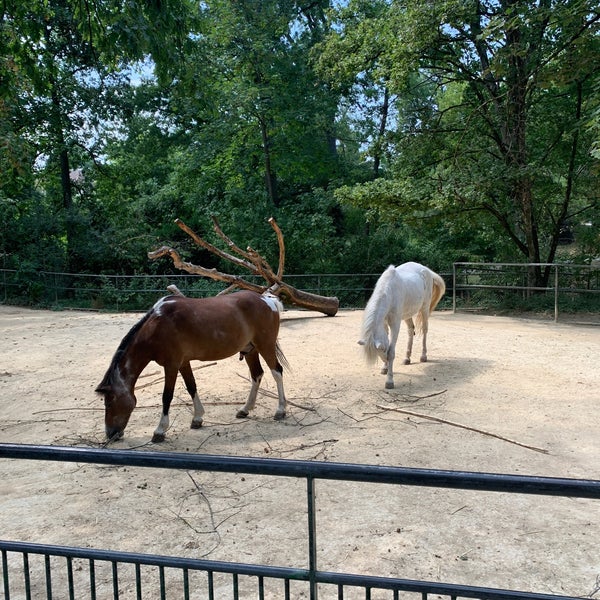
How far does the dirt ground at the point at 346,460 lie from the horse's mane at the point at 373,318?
52cm

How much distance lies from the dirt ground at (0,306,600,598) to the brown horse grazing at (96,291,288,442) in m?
0.29

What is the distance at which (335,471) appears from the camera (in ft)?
4.81

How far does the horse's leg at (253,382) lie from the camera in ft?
19.2

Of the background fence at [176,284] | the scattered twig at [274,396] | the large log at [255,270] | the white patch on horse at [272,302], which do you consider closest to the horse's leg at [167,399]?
the white patch on horse at [272,302]

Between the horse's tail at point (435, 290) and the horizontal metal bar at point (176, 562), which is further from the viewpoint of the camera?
the horse's tail at point (435, 290)

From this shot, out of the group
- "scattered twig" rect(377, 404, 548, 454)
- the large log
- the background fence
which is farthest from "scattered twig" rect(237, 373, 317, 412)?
the background fence

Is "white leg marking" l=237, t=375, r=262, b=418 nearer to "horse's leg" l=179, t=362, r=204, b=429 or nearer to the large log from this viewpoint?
"horse's leg" l=179, t=362, r=204, b=429

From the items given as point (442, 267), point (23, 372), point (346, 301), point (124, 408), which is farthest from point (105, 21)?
point (442, 267)

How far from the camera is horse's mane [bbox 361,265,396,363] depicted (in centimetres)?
655

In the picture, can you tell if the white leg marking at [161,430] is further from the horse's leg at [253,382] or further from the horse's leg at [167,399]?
the horse's leg at [253,382]

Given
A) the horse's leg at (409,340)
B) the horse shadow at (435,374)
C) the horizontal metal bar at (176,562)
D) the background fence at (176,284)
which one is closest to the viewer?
the horizontal metal bar at (176,562)

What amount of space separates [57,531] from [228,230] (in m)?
16.1

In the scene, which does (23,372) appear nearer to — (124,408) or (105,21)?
(124,408)

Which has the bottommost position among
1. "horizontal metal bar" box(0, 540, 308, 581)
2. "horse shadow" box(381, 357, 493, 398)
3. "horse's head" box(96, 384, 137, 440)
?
"horse shadow" box(381, 357, 493, 398)
